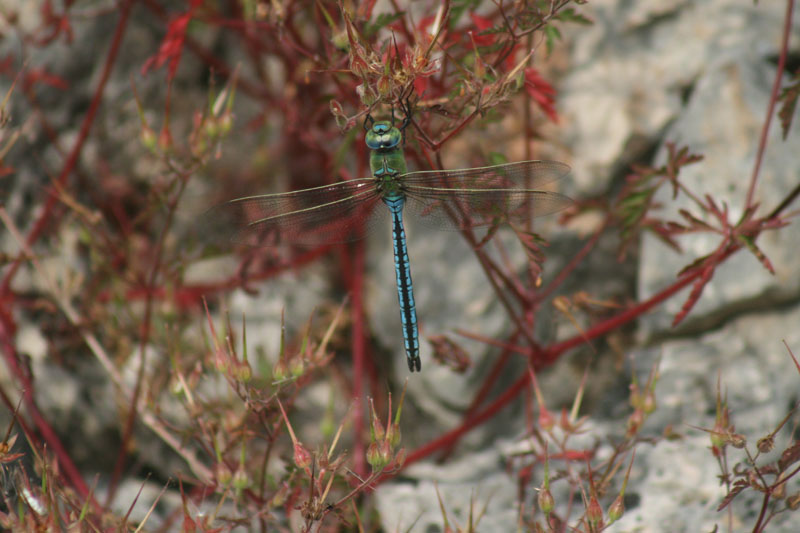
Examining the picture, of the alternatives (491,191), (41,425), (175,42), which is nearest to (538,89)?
(491,191)

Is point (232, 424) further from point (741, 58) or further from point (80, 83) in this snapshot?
point (741, 58)

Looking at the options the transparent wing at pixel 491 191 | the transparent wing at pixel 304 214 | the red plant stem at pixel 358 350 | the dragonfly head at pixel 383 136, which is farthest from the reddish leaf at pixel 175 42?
the red plant stem at pixel 358 350

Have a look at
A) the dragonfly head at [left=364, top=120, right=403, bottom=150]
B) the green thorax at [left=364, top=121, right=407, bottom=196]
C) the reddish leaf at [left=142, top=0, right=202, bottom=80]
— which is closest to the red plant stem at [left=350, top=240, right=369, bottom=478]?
the green thorax at [left=364, top=121, right=407, bottom=196]

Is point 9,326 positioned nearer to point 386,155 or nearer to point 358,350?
point 358,350

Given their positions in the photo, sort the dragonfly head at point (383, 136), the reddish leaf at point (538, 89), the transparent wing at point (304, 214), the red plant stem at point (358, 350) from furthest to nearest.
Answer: the red plant stem at point (358, 350)
the transparent wing at point (304, 214)
the reddish leaf at point (538, 89)
the dragonfly head at point (383, 136)

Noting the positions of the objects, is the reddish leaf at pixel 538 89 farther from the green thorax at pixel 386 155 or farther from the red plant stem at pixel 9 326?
the red plant stem at pixel 9 326

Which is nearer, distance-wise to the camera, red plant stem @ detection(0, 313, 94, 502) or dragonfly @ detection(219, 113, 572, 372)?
dragonfly @ detection(219, 113, 572, 372)

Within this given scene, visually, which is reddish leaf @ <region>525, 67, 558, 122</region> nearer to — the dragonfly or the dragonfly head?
the dragonfly
